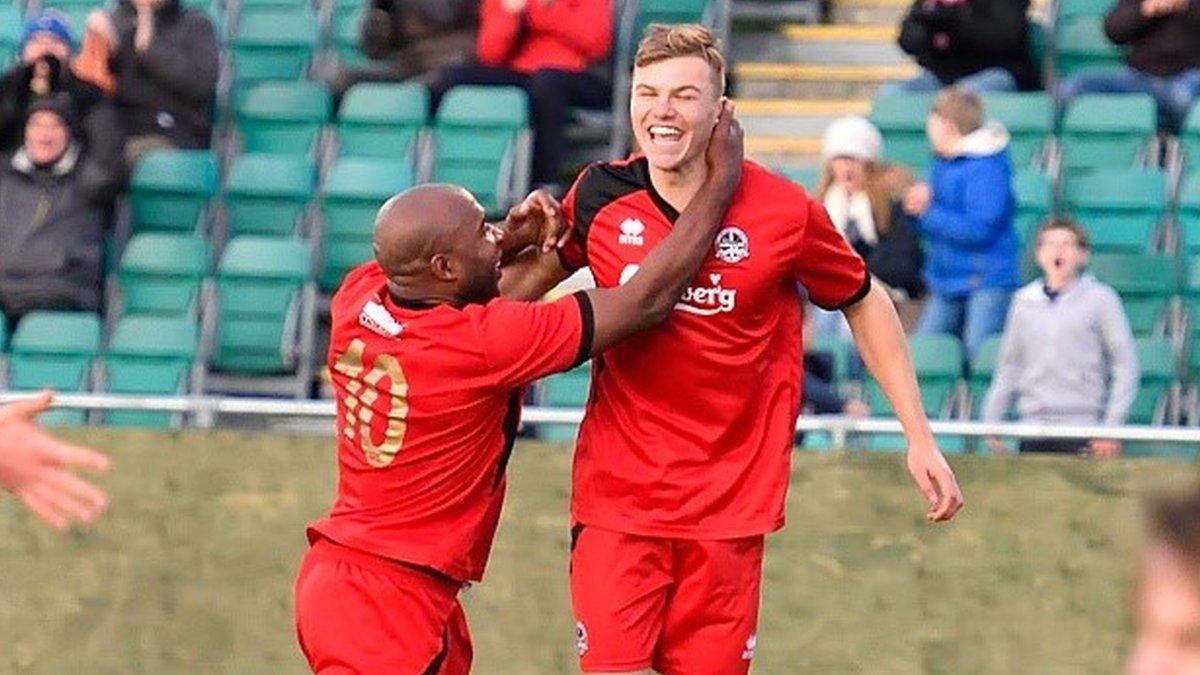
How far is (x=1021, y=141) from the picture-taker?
410 inches

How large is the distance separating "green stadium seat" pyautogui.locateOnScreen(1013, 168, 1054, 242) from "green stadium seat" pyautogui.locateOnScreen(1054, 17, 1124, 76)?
1.06 meters

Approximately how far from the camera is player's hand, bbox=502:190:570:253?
5328mm

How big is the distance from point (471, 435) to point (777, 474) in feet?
2.25

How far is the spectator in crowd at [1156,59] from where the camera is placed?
1026 cm

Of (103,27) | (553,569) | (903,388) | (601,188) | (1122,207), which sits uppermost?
(601,188)

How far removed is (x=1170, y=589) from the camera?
1.62 metres

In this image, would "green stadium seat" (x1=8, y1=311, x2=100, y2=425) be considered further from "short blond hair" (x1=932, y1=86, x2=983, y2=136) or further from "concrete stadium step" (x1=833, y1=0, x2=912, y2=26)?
"concrete stadium step" (x1=833, y1=0, x2=912, y2=26)

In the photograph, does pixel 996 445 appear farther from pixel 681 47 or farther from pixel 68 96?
pixel 68 96

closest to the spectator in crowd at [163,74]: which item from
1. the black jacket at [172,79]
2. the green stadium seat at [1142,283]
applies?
the black jacket at [172,79]

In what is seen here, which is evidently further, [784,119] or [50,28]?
[784,119]

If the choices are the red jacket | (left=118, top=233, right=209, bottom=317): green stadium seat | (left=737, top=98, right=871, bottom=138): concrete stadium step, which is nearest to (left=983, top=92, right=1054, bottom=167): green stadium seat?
(left=737, top=98, right=871, bottom=138): concrete stadium step

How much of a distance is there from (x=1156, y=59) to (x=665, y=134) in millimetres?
5834

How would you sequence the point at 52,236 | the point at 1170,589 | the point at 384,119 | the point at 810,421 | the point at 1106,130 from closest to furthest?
the point at 1170,589 → the point at 810,421 → the point at 1106,130 → the point at 52,236 → the point at 384,119

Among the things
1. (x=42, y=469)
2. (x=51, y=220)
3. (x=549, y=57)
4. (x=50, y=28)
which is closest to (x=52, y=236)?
Result: (x=51, y=220)
